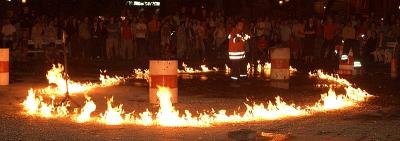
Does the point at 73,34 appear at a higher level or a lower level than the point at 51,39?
higher

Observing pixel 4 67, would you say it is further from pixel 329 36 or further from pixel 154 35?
pixel 329 36

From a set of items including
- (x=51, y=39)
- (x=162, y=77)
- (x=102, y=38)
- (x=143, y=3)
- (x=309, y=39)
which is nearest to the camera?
(x=162, y=77)

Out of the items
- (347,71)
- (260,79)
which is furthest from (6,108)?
(347,71)

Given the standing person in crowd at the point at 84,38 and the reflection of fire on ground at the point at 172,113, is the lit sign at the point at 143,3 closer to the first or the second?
the standing person in crowd at the point at 84,38

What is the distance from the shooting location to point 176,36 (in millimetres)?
32281

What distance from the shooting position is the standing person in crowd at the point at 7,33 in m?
31.6

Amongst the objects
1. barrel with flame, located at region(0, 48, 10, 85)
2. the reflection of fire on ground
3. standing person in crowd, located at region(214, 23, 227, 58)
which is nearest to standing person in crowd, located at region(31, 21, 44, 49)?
standing person in crowd, located at region(214, 23, 227, 58)

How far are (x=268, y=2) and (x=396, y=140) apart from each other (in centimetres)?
4031

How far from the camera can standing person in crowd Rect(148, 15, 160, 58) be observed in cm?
3142

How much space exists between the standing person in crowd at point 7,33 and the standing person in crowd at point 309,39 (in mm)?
11289

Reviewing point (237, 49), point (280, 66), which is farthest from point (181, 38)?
point (237, 49)

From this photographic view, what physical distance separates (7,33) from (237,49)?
49.2ft

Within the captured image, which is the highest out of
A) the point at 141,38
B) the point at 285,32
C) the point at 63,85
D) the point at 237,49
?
the point at 285,32

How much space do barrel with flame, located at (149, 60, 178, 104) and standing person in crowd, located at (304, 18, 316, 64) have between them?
1785cm
